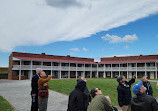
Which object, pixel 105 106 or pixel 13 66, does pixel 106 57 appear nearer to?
pixel 13 66

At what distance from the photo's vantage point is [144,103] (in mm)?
2988

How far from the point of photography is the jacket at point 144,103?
2.89m

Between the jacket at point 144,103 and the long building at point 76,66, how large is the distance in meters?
33.4

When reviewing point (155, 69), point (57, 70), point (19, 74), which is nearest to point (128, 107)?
point (19, 74)

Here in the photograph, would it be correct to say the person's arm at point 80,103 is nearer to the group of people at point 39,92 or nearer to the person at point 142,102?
the person at point 142,102

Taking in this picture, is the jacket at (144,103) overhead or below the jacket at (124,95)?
overhead

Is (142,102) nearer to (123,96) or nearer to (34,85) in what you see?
(123,96)

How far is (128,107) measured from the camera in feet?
18.5

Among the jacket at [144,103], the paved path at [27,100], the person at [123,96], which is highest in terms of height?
the jacket at [144,103]

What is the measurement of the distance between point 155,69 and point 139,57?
6.29m

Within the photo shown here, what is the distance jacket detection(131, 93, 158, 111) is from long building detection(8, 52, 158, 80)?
1314 inches

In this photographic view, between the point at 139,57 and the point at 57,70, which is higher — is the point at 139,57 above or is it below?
above

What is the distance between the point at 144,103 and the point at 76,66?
41.8 meters

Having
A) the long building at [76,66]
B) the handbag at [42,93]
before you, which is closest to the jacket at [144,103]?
the handbag at [42,93]
